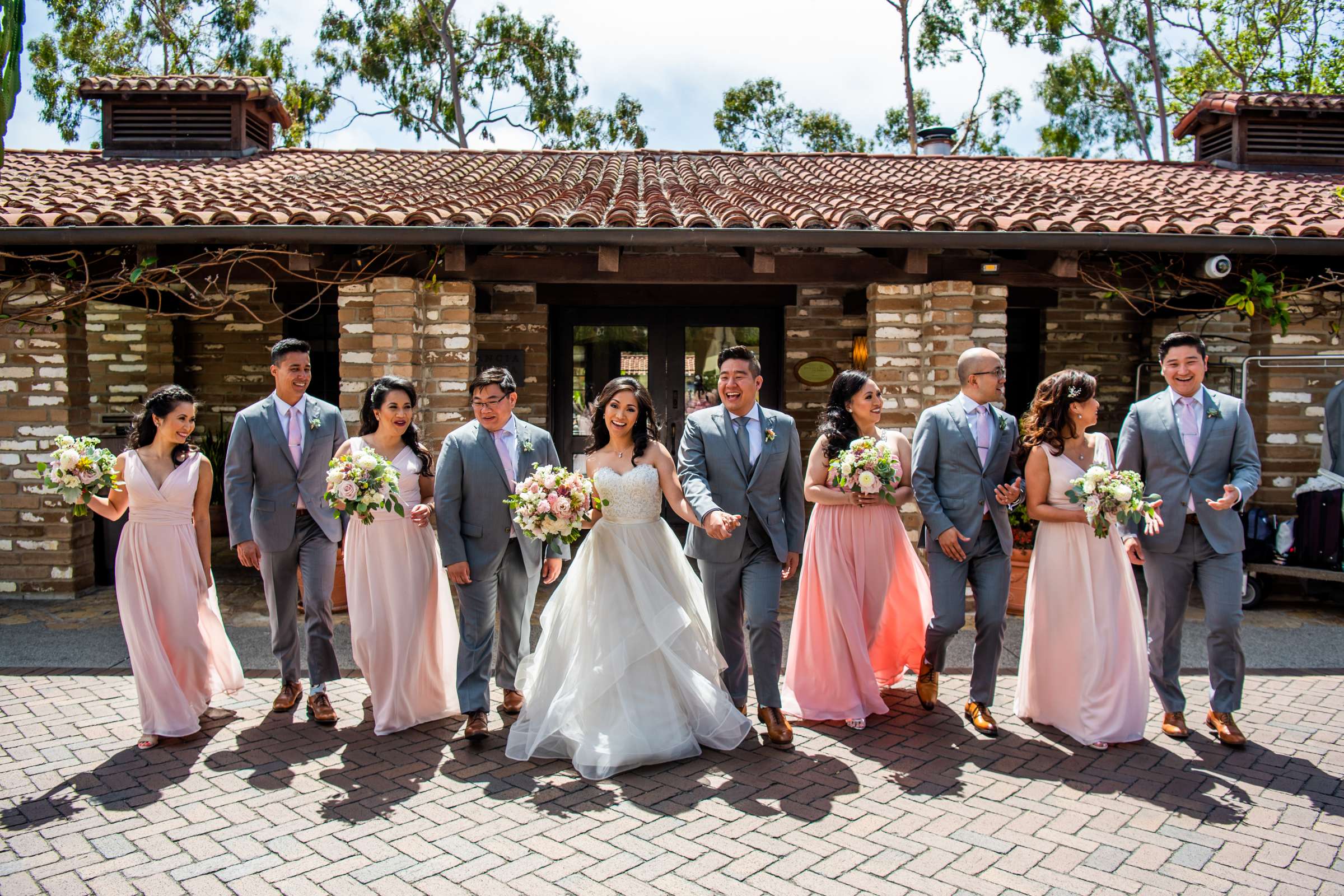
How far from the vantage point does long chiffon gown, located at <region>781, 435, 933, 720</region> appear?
477 cm

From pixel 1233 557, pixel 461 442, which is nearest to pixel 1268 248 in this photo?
pixel 1233 557

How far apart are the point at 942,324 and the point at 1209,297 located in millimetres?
3326

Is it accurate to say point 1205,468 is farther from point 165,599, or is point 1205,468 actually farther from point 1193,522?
point 165,599

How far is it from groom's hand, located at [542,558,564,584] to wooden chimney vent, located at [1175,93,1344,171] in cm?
1083

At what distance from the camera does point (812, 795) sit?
3904 millimetres

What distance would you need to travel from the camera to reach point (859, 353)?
9.87 m

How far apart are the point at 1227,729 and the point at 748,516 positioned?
99.8 inches

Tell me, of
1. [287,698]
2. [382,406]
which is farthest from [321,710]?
[382,406]

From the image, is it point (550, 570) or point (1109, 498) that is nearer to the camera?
point (1109, 498)

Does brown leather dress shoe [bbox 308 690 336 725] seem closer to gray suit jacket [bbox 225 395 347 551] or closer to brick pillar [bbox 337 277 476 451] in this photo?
gray suit jacket [bbox 225 395 347 551]

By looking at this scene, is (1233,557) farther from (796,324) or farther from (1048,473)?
(796,324)

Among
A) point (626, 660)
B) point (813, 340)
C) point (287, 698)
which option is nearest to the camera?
point (626, 660)

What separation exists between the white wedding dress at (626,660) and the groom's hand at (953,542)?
4.07 feet

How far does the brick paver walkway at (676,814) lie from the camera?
10.6 ft
